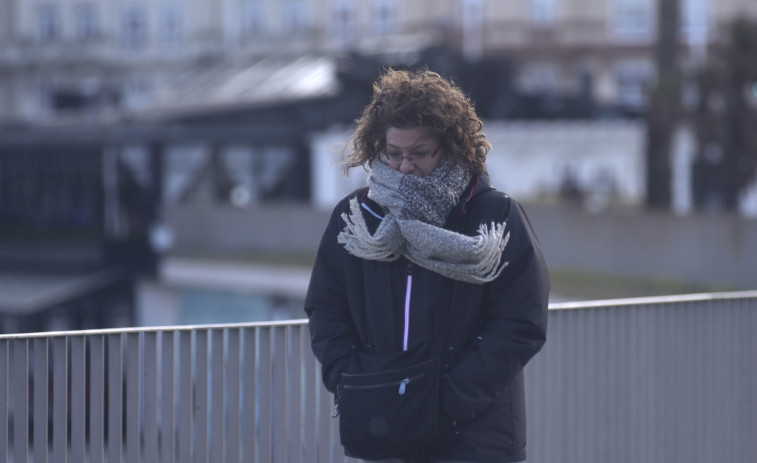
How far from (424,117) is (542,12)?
48.0m

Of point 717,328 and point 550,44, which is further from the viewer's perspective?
point 550,44

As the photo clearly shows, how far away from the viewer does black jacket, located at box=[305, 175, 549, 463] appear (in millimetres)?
3506

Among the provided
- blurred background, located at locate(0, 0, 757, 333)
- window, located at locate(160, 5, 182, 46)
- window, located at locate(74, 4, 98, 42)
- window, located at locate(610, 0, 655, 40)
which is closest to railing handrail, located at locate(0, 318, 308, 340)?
blurred background, located at locate(0, 0, 757, 333)

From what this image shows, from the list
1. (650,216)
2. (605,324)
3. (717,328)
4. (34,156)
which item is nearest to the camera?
(605,324)

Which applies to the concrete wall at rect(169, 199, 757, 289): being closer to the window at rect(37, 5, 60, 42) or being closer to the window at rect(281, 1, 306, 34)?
the window at rect(281, 1, 306, 34)

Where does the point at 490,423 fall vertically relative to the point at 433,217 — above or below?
below

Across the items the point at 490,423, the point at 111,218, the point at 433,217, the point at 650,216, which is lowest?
the point at 111,218

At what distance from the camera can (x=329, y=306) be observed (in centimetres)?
370

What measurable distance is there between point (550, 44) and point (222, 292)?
29511 millimetres

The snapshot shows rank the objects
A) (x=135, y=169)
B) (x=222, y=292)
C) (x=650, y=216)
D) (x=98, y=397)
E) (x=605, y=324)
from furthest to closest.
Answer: (x=135, y=169), (x=222, y=292), (x=650, y=216), (x=605, y=324), (x=98, y=397)

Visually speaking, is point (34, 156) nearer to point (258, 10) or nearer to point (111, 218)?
point (111, 218)

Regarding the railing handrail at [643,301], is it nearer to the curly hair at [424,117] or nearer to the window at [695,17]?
the curly hair at [424,117]

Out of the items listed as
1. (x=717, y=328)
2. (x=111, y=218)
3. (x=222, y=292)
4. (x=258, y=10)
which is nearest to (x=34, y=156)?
(x=111, y=218)

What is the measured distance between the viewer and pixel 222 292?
77.0ft
